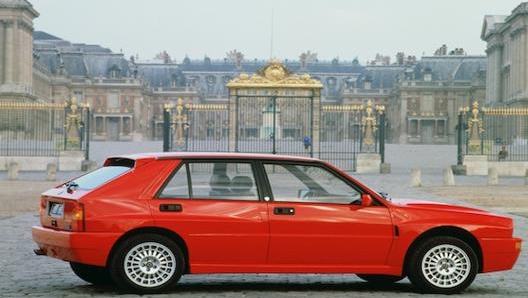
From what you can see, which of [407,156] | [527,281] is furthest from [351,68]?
[527,281]

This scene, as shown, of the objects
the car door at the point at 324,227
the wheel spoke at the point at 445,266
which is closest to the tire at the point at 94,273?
the car door at the point at 324,227

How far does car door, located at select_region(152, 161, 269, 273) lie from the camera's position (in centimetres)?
818

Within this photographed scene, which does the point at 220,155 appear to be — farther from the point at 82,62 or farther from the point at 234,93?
the point at 82,62

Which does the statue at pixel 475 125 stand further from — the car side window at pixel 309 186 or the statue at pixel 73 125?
the car side window at pixel 309 186

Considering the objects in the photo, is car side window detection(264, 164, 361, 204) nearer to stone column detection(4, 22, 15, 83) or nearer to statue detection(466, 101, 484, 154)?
statue detection(466, 101, 484, 154)

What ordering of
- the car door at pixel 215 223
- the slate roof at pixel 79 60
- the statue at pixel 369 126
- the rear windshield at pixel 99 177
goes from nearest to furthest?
the car door at pixel 215 223 → the rear windshield at pixel 99 177 → the statue at pixel 369 126 → the slate roof at pixel 79 60

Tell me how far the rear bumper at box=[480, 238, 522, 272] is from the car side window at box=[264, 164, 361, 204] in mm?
1211

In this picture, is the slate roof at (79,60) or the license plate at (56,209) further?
the slate roof at (79,60)

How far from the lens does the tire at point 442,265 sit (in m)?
8.45

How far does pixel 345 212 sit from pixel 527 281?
7.68ft

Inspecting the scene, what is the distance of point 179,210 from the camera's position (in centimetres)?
820

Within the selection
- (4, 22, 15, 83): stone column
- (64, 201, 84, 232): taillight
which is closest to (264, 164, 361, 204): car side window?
(64, 201, 84, 232): taillight

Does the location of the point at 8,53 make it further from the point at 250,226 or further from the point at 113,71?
the point at 250,226

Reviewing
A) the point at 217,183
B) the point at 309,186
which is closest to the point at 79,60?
the point at 217,183
